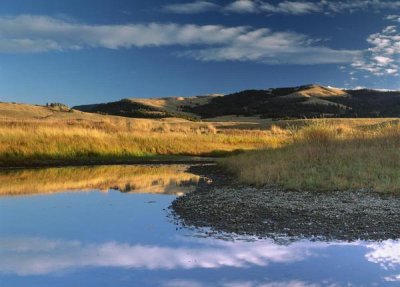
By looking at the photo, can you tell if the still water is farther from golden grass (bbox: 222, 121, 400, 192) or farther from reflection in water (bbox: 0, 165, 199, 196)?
golden grass (bbox: 222, 121, 400, 192)

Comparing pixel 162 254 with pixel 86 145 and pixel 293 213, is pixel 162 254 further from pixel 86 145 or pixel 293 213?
pixel 86 145

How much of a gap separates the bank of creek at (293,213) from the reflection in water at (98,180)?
2550 mm

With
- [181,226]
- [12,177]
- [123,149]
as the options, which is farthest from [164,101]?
[181,226]

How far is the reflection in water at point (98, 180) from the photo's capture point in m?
15.1

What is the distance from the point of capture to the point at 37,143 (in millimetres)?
23531

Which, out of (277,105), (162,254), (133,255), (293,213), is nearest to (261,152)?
(293,213)

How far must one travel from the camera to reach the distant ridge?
95.1 meters

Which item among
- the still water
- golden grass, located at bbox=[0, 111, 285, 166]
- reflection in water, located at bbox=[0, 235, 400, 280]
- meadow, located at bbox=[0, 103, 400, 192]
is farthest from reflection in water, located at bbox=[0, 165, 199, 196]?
reflection in water, located at bbox=[0, 235, 400, 280]

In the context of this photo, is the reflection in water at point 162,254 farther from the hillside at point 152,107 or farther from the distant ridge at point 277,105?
the hillside at point 152,107

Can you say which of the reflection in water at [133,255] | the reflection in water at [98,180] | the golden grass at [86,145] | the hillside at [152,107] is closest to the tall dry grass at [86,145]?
the golden grass at [86,145]

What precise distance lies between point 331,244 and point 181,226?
9.00 feet

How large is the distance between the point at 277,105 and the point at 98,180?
91624 millimetres

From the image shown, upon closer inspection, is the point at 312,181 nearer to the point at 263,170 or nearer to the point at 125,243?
the point at 263,170

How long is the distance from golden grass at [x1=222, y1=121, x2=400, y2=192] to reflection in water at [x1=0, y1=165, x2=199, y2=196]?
6.77ft
